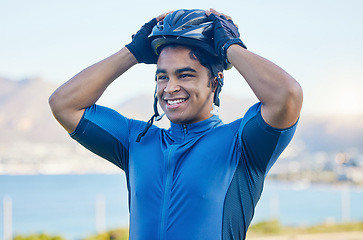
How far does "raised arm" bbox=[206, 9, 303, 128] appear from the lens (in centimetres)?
236

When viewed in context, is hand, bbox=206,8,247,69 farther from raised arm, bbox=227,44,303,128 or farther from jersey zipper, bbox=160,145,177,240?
jersey zipper, bbox=160,145,177,240

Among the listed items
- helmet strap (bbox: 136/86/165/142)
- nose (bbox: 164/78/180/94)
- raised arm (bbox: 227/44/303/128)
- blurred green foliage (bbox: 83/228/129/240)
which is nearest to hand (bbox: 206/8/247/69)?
raised arm (bbox: 227/44/303/128)

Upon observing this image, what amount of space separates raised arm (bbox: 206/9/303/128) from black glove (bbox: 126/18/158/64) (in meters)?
0.47

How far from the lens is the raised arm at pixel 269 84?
236 centimetres

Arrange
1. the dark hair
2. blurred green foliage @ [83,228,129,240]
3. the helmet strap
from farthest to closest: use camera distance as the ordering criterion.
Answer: blurred green foliage @ [83,228,129,240] → the helmet strap → the dark hair

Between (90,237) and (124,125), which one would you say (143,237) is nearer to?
(124,125)

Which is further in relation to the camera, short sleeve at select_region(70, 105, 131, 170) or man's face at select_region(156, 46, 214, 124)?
short sleeve at select_region(70, 105, 131, 170)

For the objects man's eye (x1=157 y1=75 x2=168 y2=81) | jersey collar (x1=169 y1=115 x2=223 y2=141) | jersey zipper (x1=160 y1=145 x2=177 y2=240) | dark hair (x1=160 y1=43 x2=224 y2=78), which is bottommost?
jersey zipper (x1=160 y1=145 x2=177 y2=240)

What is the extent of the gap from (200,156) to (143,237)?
18.0 inches

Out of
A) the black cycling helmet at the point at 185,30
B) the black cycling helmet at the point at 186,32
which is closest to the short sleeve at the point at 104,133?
the black cycling helmet at the point at 186,32

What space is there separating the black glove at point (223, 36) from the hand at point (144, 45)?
0.35 meters

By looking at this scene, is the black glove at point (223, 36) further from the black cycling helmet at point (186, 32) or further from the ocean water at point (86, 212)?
the ocean water at point (86, 212)

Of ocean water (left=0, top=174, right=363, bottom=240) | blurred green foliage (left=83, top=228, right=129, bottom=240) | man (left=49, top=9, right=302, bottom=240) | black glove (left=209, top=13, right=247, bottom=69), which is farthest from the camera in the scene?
ocean water (left=0, top=174, right=363, bottom=240)

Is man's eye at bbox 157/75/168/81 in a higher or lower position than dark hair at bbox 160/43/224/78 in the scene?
lower
